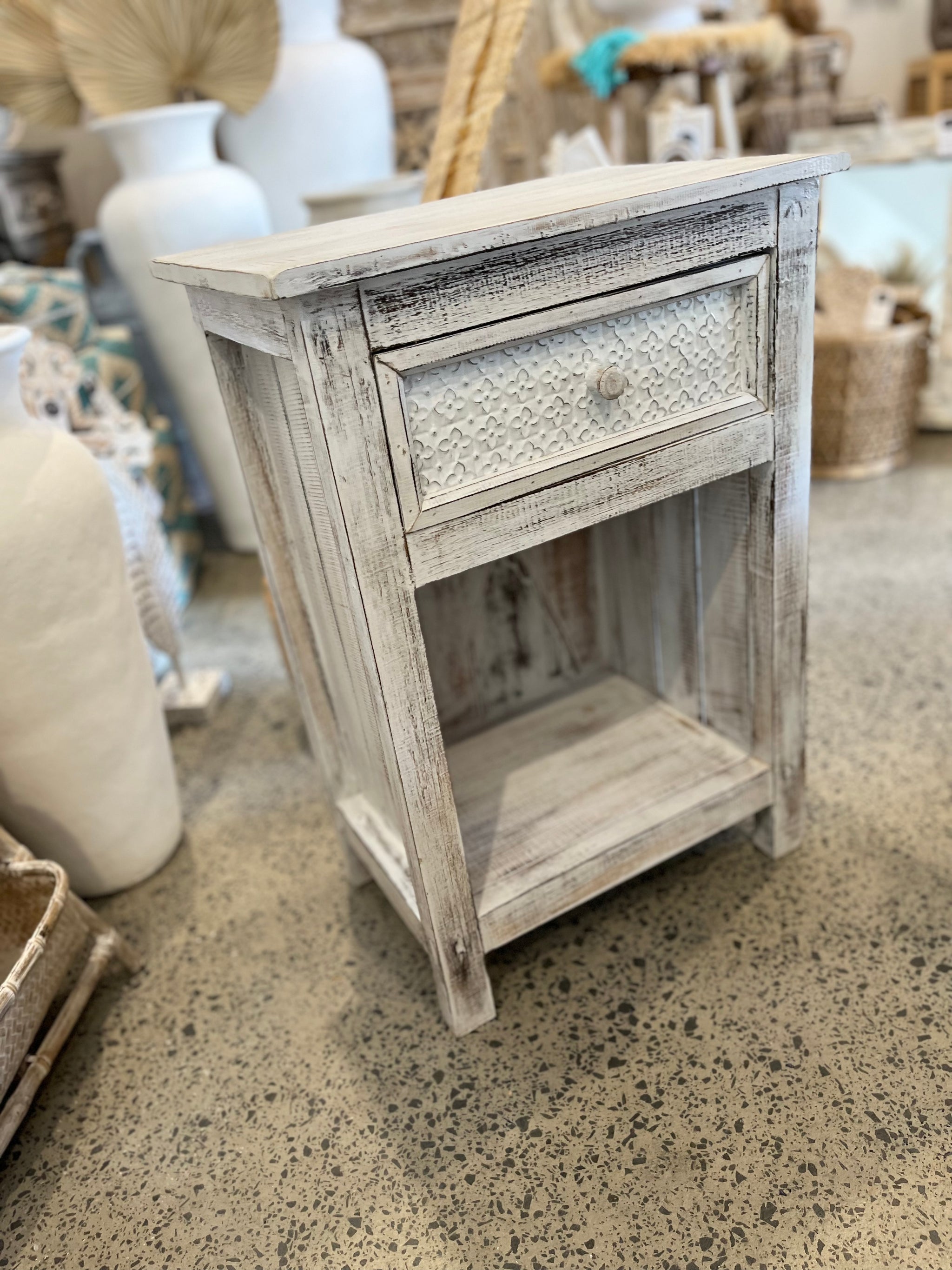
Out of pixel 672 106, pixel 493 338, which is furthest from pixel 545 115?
pixel 493 338

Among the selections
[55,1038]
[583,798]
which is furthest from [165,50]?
[55,1038]

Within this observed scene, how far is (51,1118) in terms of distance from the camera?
1125 millimetres

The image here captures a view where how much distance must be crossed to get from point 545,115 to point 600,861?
2485mm

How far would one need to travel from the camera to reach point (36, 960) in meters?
1.06

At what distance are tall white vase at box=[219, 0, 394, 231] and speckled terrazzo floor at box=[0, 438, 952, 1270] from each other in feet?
6.10

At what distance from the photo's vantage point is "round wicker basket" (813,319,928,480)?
2.29 meters

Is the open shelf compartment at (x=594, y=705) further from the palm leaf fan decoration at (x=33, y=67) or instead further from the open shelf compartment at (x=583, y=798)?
the palm leaf fan decoration at (x=33, y=67)

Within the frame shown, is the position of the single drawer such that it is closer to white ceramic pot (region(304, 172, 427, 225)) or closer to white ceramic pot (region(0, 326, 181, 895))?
white ceramic pot (region(0, 326, 181, 895))

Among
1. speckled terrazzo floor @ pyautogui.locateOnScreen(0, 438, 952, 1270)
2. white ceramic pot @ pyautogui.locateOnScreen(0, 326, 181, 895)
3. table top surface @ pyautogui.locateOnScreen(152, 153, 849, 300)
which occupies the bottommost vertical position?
speckled terrazzo floor @ pyautogui.locateOnScreen(0, 438, 952, 1270)

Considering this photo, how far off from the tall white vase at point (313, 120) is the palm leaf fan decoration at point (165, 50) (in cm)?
15

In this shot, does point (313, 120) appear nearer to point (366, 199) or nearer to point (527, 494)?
point (366, 199)

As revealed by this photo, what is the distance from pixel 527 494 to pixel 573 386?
0.11 meters

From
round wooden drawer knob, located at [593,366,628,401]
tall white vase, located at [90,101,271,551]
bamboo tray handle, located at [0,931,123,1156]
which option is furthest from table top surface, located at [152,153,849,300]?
tall white vase, located at [90,101,271,551]

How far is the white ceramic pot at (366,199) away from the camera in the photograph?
6.29 feet
